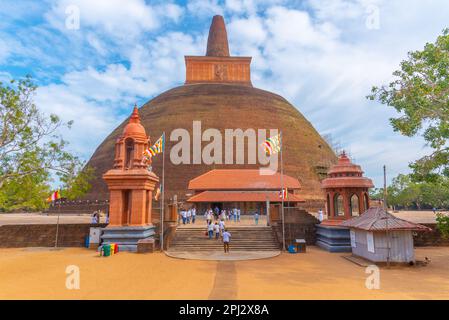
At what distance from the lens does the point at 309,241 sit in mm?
19078

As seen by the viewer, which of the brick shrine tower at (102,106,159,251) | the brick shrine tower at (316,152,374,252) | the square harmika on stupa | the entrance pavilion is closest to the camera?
the brick shrine tower at (102,106,159,251)

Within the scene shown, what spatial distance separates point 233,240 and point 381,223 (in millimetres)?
8267

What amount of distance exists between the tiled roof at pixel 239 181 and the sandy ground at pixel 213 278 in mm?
18375

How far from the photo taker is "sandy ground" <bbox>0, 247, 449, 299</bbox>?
26.5 ft

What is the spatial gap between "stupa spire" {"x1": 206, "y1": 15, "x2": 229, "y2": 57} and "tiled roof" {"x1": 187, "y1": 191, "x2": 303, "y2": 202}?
131 ft

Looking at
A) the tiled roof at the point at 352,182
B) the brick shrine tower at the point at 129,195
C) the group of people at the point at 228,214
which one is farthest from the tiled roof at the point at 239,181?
the brick shrine tower at the point at 129,195

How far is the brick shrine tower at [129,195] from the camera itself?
53.8 feet

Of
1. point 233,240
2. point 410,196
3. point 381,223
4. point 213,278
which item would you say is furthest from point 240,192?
point 410,196

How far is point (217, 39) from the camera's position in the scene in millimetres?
64000

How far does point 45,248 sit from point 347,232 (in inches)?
720

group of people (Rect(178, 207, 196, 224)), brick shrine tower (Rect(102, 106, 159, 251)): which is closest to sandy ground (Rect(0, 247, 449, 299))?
brick shrine tower (Rect(102, 106, 159, 251))

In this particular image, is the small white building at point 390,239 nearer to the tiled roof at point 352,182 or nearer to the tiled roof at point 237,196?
the tiled roof at point 352,182

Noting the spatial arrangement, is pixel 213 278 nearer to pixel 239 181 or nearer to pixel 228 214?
pixel 228 214

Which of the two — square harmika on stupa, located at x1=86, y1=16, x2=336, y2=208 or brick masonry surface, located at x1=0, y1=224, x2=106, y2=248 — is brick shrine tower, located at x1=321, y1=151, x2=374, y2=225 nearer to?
brick masonry surface, located at x1=0, y1=224, x2=106, y2=248
